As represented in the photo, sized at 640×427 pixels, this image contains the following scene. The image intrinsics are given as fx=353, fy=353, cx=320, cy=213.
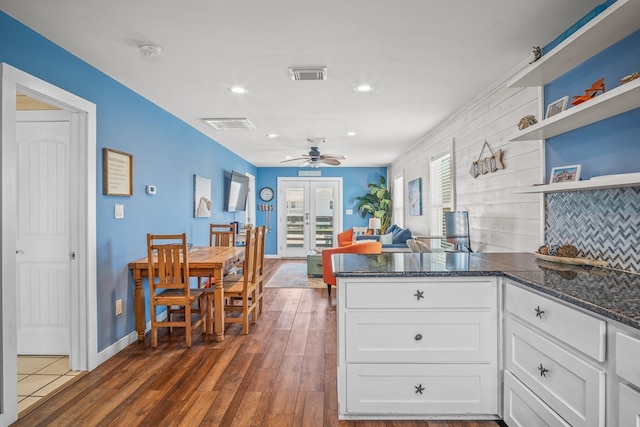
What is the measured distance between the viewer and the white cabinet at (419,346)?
6.36ft

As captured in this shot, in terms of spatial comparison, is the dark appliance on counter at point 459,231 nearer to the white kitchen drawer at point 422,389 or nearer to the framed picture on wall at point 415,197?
the white kitchen drawer at point 422,389

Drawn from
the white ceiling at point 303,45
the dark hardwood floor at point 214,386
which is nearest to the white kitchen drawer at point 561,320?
the dark hardwood floor at point 214,386

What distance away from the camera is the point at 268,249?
9211 mm

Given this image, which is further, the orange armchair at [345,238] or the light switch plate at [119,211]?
the orange armchair at [345,238]

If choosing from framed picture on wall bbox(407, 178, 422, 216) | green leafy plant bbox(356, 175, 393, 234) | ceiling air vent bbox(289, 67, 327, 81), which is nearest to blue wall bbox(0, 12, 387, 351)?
ceiling air vent bbox(289, 67, 327, 81)

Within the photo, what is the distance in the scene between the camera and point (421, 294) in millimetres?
1944

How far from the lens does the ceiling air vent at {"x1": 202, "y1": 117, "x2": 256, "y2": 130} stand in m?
4.53

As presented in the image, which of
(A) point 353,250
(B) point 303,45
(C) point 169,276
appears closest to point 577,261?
(B) point 303,45

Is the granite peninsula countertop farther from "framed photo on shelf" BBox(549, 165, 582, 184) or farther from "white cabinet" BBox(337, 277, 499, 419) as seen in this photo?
"framed photo on shelf" BBox(549, 165, 582, 184)

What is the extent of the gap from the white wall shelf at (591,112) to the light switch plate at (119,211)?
324cm

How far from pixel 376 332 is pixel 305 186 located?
7.33 m

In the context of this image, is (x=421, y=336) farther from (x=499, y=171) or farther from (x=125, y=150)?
(x=125, y=150)

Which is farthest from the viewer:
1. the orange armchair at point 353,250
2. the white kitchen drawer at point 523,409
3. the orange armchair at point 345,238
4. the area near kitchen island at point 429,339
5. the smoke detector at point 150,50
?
the orange armchair at point 345,238

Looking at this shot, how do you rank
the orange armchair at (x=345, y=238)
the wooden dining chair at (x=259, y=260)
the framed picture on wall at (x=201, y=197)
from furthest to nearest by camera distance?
the orange armchair at (x=345, y=238) → the framed picture on wall at (x=201, y=197) → the wooden dining chair at (x=259, y=260)
